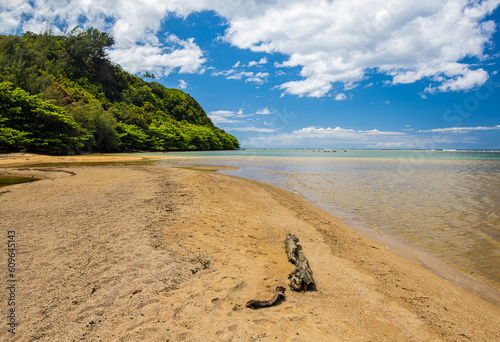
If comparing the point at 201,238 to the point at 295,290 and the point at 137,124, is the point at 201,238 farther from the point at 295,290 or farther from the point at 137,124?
the point at 137,124

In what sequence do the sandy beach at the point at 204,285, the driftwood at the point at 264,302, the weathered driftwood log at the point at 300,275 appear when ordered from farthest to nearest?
the weathered driftwood log at the point at 300,275 < the driftwood at the point at 264,302 < the sandy beach at the point at 204,285

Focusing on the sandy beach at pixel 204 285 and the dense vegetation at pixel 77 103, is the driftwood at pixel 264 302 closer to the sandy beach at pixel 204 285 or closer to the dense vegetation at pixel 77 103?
the sandy beach at pixel 204 285

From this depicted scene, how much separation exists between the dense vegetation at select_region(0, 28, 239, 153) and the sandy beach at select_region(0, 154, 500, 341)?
120 feet

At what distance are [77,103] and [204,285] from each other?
227 ft

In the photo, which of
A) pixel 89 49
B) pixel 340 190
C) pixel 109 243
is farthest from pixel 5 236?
pixel 89 49

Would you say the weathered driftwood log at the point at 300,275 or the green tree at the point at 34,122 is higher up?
the green tree at the point at 34,122

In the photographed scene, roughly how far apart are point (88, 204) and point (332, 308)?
897 cm

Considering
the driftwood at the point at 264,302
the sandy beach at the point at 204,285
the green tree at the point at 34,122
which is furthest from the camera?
the green tree at the point at 34,122

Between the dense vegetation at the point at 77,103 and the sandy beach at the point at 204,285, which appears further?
the dense vegetation at the point at 77,103

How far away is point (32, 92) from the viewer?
160 ft

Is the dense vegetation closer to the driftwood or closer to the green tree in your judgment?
the green tree

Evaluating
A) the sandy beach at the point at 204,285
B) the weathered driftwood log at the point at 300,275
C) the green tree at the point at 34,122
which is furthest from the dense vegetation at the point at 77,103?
the weathered driftwood log at the point at 300,275

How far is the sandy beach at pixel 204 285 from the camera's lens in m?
3.09

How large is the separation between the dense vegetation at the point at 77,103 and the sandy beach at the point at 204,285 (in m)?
36.7
